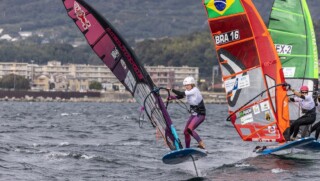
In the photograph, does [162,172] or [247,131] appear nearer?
[162,172]

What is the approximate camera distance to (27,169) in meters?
23.8

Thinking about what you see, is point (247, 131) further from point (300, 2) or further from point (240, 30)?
point (300, 2)

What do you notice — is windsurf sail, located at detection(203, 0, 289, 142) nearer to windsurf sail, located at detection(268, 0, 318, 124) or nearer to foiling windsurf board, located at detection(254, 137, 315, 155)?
foiling windsurf board, located at detection(254, 137, 315, 155)

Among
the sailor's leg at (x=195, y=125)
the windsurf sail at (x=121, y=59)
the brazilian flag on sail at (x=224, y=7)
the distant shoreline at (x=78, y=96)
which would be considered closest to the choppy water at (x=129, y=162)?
the sailor's leg at (x=195, y=125)

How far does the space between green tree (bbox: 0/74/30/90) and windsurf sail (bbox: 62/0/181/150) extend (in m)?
170

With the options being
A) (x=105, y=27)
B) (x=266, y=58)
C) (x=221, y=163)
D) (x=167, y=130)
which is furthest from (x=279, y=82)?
(x=105, y=27)

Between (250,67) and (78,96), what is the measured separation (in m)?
159

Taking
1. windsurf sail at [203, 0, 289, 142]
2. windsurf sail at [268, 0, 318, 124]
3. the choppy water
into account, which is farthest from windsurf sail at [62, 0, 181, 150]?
windsurf sail at [268, 0, 318, 124]

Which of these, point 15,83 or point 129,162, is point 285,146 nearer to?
point 129,162

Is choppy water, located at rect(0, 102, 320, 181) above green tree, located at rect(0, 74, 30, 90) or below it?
above

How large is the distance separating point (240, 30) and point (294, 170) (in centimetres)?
416

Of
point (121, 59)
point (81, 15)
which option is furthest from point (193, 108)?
point (81, 15)

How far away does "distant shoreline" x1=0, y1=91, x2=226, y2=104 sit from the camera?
179250 millimetres

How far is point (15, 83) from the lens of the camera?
631ft
